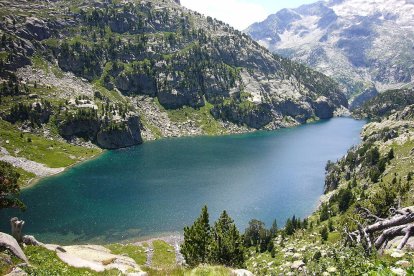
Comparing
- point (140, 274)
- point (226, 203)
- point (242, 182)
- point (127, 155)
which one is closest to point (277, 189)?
point (242, 182)

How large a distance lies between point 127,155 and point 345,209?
423ft

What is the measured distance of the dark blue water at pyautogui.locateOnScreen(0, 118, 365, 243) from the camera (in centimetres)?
9988

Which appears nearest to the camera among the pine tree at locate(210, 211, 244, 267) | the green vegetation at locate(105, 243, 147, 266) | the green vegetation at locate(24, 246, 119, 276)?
the green vegetation at locate(24, 246, 119, 276)

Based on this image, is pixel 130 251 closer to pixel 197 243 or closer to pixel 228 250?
pixel 197 243

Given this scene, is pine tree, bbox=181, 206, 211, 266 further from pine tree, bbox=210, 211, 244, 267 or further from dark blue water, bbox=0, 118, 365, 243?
dark blue water, bbox=0, 118, 365, 243

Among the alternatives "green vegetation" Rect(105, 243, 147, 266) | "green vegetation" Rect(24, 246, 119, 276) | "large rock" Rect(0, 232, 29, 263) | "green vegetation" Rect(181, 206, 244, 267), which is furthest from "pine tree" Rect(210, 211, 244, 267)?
"large rock" Rect(0, 232, 29, 263)

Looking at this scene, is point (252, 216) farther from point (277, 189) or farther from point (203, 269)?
point (203, 269)

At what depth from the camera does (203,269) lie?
1834 cm

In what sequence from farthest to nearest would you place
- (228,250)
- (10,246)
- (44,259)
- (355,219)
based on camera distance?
(228,250)
(44,259)
(10,246)
(355,219)

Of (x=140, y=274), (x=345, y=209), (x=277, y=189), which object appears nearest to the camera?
(x=140, y=274)

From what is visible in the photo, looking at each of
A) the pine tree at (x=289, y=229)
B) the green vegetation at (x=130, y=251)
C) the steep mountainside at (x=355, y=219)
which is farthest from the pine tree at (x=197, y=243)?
the pine tree at (x=289, y=229)

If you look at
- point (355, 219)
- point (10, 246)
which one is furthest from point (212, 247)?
point (355, 219)

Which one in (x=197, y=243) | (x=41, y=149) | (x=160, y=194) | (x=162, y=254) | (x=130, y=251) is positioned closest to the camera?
(x=197, y=243)

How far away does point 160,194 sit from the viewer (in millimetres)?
126688
